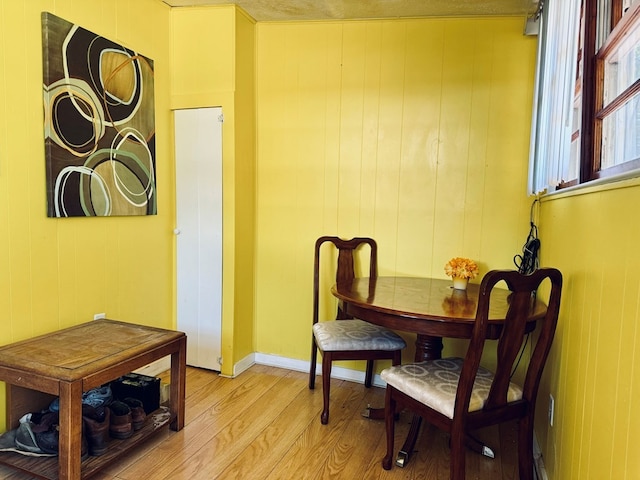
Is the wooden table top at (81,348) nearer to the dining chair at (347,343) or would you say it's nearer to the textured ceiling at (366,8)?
the dining chair at (347,343)

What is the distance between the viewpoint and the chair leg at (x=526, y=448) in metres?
1.73

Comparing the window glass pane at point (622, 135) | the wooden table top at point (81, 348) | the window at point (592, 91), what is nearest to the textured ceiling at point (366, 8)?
the window at point (592, 91)

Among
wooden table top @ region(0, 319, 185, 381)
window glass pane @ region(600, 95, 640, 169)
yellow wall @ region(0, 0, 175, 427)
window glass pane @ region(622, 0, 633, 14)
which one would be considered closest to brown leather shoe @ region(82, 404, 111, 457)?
wooden table top @ region(0, 319, 185, 381)

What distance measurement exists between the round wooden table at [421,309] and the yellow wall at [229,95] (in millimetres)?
872

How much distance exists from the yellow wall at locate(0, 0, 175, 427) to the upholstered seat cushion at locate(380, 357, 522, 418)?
1.69 m

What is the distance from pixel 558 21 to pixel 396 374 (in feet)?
5.75

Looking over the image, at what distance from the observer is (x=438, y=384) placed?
1.74m

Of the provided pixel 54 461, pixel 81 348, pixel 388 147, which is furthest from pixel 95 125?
pixel 388 147

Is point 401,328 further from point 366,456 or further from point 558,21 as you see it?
point 558,21

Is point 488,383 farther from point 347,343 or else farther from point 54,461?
point 54,461

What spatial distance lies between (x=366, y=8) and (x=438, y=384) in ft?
7.36

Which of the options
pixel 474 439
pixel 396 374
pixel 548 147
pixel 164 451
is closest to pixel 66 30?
pixel 164 451

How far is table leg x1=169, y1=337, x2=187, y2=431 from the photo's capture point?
7.07 ft

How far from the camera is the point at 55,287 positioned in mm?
2152
